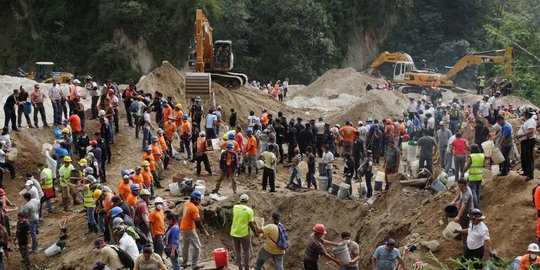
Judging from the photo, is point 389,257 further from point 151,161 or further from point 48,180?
point 48,180

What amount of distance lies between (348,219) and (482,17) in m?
50.2

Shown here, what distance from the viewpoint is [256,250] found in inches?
744

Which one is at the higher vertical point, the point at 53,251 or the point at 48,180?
the point at 48,180

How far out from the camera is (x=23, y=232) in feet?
54.1

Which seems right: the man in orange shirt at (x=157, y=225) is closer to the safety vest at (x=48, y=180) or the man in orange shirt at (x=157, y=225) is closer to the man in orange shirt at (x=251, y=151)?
the safety vest at (x=48, y=180)

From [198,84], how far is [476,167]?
1613 cm

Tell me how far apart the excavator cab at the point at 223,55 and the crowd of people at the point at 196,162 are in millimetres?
3828

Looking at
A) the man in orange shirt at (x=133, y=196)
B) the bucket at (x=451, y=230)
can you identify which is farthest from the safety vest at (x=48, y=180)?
the bucket at (x=451, y=230)

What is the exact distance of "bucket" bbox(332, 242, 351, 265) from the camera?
14156 mm

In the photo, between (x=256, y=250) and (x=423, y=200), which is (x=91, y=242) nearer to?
(x=256, y=250)

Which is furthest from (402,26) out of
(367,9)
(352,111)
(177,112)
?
(177,112)

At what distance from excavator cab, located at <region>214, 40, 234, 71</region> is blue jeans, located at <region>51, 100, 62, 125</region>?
10.3m

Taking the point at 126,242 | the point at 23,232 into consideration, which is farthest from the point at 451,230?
the point at 23,232

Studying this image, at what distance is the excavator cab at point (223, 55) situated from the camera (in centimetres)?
3359
